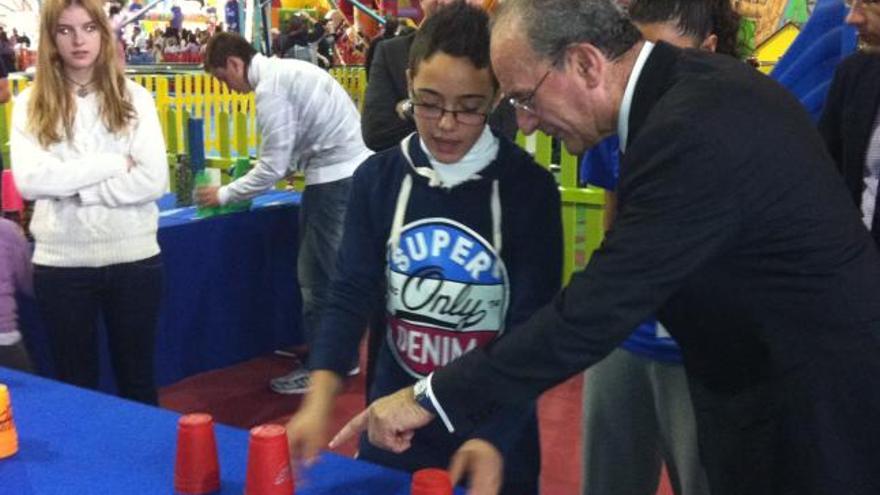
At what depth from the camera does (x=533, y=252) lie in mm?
1473

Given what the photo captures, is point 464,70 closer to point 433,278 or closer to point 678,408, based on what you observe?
point 433,278

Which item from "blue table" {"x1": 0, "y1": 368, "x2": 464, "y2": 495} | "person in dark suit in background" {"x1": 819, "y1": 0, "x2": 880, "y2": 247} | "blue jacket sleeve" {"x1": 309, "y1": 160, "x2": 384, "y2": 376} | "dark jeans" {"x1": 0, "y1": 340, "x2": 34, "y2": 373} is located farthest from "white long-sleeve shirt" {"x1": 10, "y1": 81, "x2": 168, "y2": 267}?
"person in dark suit in background" {"x1": 819, "y1": 0, "x2": 880, "y2": 247}

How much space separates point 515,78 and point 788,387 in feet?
1.74

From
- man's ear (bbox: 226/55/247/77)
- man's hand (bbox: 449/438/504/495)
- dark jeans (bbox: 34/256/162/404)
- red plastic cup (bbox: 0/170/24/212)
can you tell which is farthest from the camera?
man's ear (bbox: 226/55/247/77)

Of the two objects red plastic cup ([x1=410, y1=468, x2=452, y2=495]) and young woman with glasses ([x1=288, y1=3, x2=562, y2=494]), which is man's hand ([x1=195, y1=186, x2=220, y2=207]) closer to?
young woman with glasses ([x1=288, y1=3, x2=562, y2=494])

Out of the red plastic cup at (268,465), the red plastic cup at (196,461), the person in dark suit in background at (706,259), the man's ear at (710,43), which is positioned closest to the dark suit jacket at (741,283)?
the person in dark suit in background at (706,259)

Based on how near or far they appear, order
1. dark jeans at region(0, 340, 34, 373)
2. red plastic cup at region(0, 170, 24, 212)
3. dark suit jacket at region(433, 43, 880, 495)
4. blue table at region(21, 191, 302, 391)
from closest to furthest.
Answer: dark suit jacket at region(433, 43, 880, 495)
dark jeans at region(0, 340, 34, 373)
red plastic cup at region(0, 170, 24, 212)
blue table at region(21, 191, 302, 391)

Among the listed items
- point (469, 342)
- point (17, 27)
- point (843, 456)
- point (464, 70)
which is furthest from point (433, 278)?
point (17, 27)

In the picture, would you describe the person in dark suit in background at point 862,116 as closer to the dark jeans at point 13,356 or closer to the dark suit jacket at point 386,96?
the dark suit jacket at point 386,96

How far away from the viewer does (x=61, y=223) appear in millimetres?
2541

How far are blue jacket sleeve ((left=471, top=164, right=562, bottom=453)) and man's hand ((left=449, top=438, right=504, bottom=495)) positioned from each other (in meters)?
0.18

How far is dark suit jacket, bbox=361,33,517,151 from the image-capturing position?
→ 246cm

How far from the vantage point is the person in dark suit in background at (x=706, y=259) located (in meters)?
1.09

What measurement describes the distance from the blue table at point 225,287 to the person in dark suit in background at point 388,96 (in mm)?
1255
